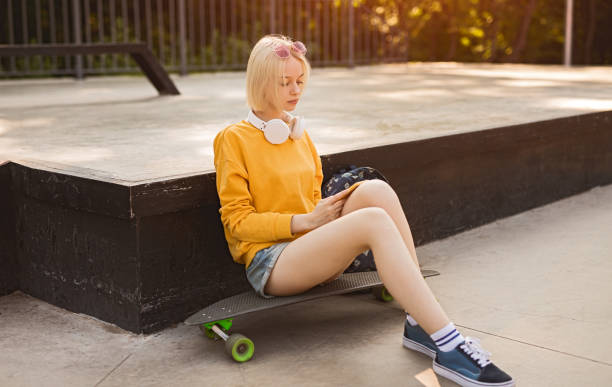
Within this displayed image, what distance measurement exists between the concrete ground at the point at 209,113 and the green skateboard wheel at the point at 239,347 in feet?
2.09

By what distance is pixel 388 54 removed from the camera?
14.1 m

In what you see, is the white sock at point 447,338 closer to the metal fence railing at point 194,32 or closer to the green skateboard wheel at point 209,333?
the green skateboard wheel at point 209,333

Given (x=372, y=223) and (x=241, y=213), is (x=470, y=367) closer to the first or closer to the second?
(x=372, y=223)

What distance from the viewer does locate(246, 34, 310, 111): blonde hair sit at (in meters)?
2.55

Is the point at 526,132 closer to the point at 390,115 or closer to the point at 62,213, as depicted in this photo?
the point at 390,115

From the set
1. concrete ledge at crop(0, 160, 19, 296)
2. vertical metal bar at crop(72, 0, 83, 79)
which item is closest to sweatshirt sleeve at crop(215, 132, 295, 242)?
concrete ledge at crop(0, 160, 19, 296)

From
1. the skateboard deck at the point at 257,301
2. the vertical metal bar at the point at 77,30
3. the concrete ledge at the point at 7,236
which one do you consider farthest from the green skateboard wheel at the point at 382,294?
the vertical metal bar at the point at 77,30

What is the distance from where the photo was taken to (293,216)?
8.20 feet

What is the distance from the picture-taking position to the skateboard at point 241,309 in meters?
2.44

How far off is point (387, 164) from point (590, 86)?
14.7 feet

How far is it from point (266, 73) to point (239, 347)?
2.99 feet

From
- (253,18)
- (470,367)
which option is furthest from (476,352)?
(253,18)

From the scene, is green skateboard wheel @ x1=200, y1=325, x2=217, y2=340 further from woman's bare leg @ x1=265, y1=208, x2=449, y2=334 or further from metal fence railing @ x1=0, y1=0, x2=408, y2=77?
metal fence railing @ x1=0, y1=0, x2=408, y2=77

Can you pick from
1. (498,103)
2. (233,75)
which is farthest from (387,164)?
(233,75)
